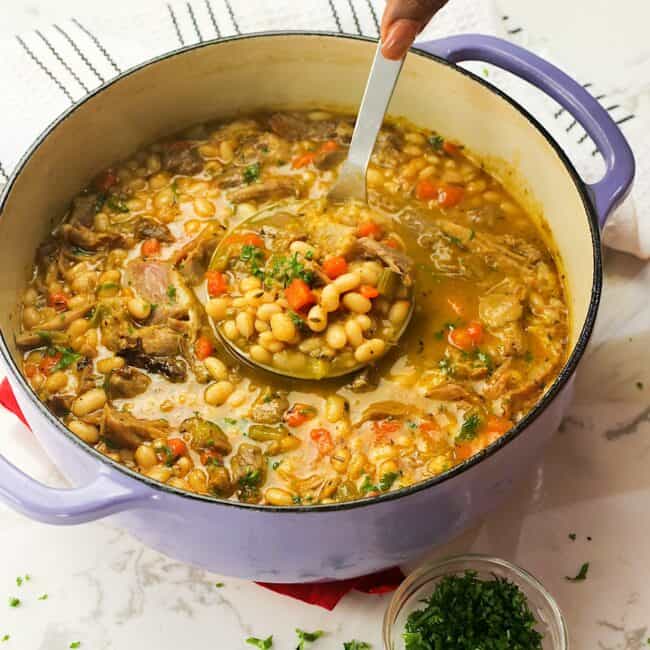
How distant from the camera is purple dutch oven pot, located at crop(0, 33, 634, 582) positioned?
9.30 feet

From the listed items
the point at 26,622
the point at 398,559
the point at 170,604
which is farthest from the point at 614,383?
the point at 26,622

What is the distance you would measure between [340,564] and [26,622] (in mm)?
1092

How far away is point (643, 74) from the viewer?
4750 millimetres

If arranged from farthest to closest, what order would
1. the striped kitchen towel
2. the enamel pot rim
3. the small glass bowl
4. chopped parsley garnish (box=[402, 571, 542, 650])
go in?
the striped kitchen towel, the small glass bowl, chopped parsley garnish (box=[402, 571, 542, 650]), the enamel pot rim

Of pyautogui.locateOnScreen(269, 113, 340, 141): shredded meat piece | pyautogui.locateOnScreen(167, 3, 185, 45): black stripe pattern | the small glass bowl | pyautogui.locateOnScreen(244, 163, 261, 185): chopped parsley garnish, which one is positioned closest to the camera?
the small glass bowl

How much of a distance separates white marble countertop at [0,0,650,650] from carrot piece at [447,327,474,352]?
50cm

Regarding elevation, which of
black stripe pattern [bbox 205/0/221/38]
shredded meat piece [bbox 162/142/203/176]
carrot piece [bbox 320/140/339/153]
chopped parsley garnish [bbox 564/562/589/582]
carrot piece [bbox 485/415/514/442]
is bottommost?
chopped parsley garnish [bbox 564/562/589/582]

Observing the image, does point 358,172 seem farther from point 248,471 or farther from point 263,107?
point 248,471

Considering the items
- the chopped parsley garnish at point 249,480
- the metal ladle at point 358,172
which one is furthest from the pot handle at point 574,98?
the chopped parsley garnish at point 249,480

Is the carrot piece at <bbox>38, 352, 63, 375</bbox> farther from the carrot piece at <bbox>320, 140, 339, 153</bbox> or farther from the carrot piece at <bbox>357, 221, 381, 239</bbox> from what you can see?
the carrot piece at <bbox>320, 140, 339, 153</bbox>

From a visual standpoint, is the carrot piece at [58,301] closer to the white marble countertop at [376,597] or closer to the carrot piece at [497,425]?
the white marble countertop at [376,597]

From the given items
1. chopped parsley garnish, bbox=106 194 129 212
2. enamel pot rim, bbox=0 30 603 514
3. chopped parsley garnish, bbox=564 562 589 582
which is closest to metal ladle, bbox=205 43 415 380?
chopped parsley garnish, bbox=106 194 129 212

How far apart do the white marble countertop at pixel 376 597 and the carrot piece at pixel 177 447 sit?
1.44ft

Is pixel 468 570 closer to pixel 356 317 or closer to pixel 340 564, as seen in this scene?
pixel 340 564
